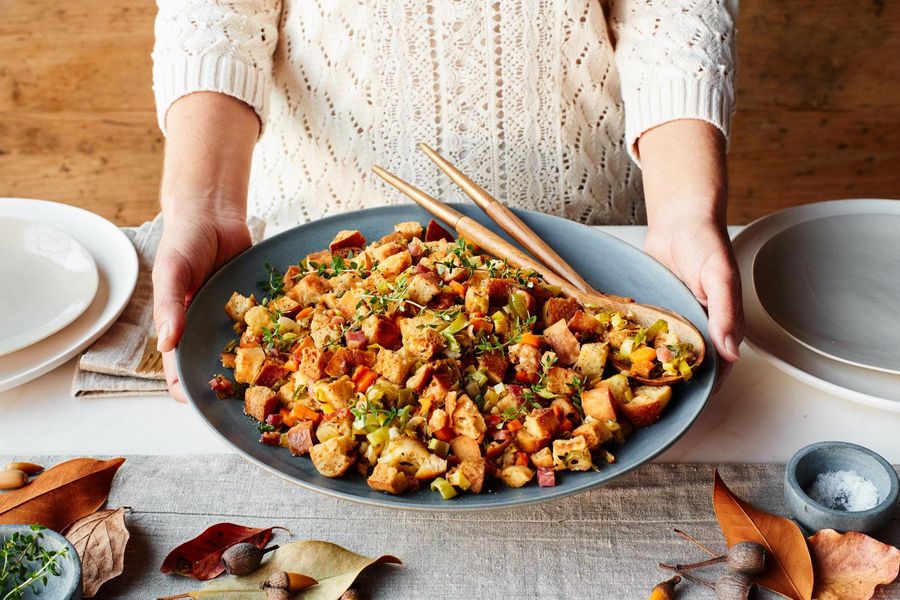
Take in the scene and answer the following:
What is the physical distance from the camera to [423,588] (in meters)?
1.05

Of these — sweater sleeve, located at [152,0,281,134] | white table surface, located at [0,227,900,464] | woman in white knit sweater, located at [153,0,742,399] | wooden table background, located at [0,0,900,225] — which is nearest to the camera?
white table surface, located at [0,227,900,464]

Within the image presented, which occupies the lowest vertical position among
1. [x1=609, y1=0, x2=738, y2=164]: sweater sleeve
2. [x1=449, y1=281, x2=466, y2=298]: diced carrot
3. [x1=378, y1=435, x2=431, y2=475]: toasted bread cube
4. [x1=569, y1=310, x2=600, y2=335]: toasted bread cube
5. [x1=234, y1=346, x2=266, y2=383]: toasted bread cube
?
[x1=378, y1=435, x2=431, y2=475]: toasted bread cube

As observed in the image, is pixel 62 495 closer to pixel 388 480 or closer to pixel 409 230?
pixel 388 480

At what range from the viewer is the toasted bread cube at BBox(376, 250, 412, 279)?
1312mm

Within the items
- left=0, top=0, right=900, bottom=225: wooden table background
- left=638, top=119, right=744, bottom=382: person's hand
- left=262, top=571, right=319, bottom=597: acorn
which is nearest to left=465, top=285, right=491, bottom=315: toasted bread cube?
left=638, top=119, right=744, bottom=382: person's hand

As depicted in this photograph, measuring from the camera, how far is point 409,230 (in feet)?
4.79

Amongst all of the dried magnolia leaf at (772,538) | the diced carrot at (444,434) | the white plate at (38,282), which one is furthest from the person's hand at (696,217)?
the white plate at (38,282)

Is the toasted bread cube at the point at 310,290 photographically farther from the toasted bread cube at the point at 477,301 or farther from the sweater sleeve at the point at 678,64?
the sweater sleeve at the point at 678,64

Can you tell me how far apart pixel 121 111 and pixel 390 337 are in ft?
9.09

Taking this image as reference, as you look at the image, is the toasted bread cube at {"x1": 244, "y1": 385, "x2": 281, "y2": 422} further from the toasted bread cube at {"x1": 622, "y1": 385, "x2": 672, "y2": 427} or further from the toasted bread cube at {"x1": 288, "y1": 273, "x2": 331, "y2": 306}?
the toasted bread cube at {"x1": 622, "y1": 385, "x2": 672, "y2": 427}

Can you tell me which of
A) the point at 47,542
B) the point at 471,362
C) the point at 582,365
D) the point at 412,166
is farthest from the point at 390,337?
the point at 412,166

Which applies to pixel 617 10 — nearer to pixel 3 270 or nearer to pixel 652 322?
pixel 652 322

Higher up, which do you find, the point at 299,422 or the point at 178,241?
the point at 178,241

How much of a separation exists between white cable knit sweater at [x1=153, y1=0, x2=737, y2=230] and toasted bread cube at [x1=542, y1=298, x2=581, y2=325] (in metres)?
0.52
